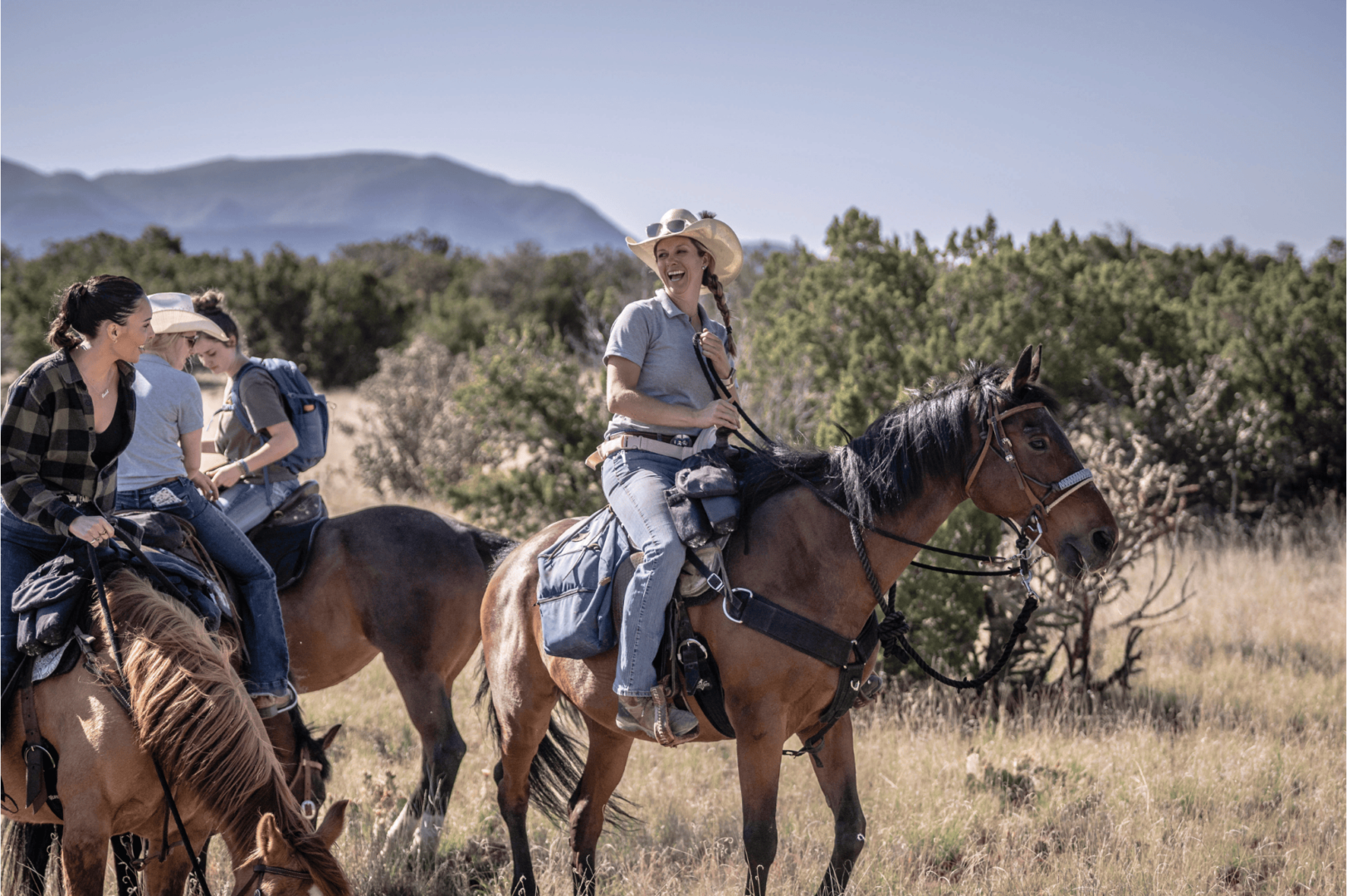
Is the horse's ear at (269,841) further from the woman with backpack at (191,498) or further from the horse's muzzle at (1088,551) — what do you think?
the horse's muzzle at (1088,551)

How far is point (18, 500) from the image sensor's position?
3373 millimetres

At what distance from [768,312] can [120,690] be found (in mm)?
11256

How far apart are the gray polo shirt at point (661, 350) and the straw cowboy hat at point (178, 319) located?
2240mm

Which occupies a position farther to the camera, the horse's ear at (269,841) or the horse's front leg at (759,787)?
the horse's front leg at (759,787)

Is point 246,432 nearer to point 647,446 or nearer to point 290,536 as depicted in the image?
point 290,536

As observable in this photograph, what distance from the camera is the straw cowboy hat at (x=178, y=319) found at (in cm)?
457

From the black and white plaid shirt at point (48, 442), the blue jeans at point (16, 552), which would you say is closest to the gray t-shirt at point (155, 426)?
the blue jeans at point (16, 552)

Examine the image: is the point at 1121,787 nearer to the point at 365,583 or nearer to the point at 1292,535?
the point at 365,583

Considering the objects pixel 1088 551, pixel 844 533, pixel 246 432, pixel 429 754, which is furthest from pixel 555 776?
pixel 1088 551

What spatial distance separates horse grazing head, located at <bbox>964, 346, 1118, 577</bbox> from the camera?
334 centimetres

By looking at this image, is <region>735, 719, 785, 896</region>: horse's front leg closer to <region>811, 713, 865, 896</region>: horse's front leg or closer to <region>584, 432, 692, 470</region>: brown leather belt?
<region>811, 713, 865, 896</region>: horse's front leg

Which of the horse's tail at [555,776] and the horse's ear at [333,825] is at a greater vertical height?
the horse's ear at [333,825]

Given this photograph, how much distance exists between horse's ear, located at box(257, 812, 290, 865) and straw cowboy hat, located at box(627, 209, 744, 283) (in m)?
2.41

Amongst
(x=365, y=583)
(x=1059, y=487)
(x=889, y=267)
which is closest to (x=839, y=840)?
(x=1059, y=487)
